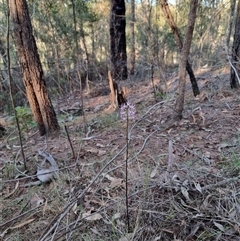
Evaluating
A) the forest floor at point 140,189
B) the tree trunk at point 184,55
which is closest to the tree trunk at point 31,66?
the forest floor at point 140,189

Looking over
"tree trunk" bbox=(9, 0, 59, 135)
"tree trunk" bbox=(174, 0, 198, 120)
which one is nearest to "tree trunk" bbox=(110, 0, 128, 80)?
"tree trunk" bbox=(9, 0, 59, 135)

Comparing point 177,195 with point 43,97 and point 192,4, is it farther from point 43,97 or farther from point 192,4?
point 43,97

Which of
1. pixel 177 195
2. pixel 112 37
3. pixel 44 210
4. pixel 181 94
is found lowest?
pixel 44 210

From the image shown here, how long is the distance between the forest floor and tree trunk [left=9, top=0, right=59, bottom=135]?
21.1 inches

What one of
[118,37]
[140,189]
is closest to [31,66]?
[140,189]

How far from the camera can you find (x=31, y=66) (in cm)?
323

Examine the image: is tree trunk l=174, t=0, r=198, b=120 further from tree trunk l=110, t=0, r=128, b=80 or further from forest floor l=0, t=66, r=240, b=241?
tree trunk l=110, t=0, r=128, b=80

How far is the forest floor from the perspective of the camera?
1465 mm

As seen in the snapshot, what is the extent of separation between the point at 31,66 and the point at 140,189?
7.66 ft

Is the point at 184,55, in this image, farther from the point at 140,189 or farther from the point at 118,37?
the point at 118,37

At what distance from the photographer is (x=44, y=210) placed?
1782 mm

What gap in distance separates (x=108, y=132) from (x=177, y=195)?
68.8 inches

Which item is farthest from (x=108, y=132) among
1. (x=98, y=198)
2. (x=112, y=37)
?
(x=112, y=37)

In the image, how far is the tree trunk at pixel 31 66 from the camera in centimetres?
307
